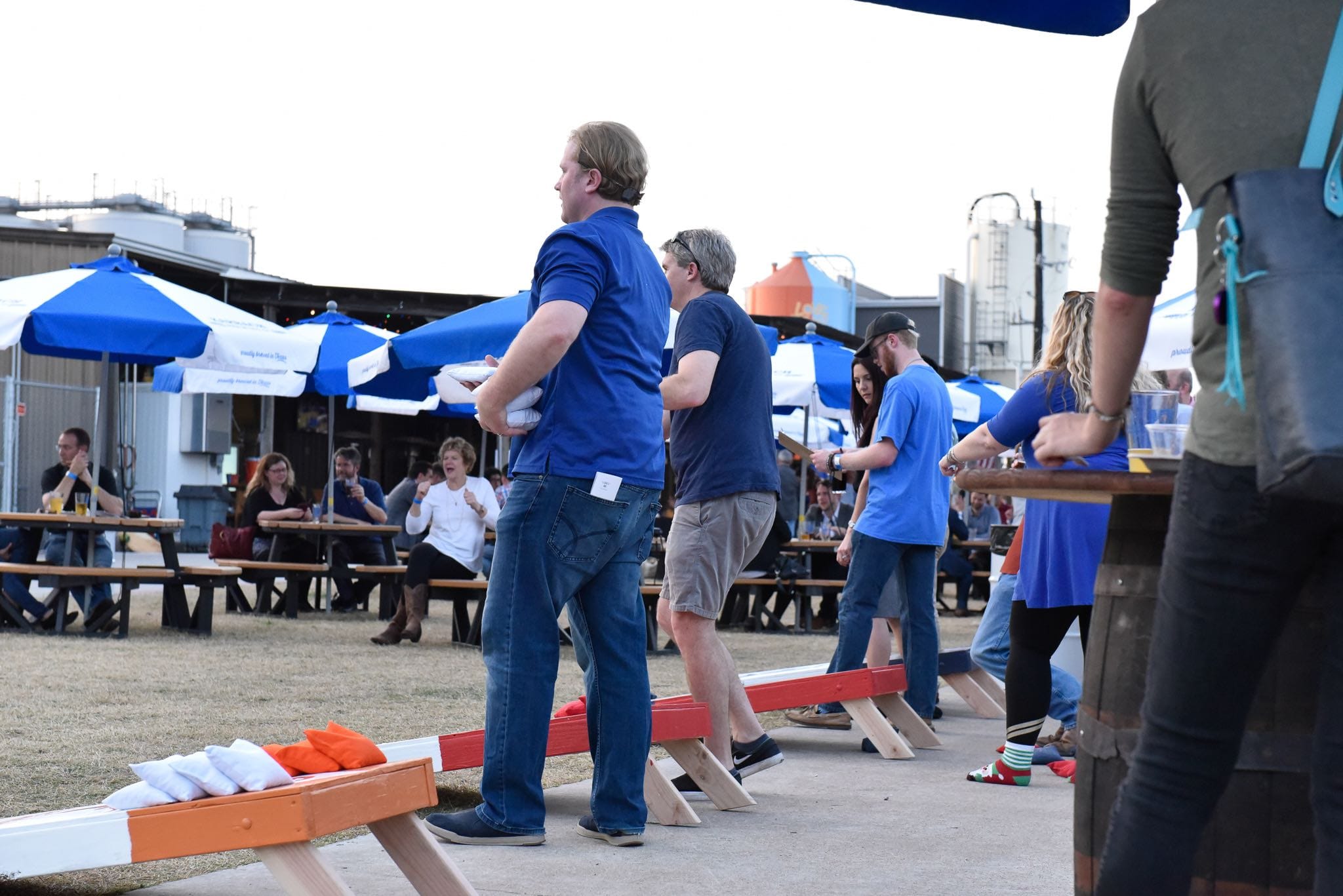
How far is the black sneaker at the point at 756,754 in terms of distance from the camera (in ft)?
17.4

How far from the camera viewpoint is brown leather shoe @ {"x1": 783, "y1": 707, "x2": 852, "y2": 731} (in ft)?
23.9

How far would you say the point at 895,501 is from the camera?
21.2 feet

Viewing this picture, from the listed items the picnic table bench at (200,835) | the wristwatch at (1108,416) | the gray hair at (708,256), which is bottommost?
the picnic table bench at (200,835)

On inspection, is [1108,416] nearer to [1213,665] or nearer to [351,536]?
[1213,665]

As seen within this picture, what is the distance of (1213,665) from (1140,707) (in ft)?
1.31

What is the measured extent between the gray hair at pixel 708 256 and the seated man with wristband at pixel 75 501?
24.7 feet

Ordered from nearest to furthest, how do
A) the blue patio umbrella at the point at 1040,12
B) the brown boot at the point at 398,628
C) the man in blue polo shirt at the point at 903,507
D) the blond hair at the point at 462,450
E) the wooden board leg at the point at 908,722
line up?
1. the blue patio umbrella at the point at 1040,12
2. the man in blue polo shirt at the point at 903,507
3. the wooden board leg at the point at 908,722
4. the brown boot at the point at 398,628
5. the blond hair at the point at 462,450

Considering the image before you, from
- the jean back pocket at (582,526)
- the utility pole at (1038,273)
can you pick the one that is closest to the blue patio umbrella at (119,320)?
the jean back pocket at (582,526)

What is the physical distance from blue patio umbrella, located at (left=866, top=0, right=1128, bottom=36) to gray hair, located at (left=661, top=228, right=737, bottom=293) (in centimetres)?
184

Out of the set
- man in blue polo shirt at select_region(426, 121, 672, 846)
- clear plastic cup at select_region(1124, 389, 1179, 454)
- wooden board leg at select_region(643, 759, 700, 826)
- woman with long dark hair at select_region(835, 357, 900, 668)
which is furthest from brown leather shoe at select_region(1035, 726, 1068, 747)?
clear plastic cup at select_region(1124, 389, 1179, 454)

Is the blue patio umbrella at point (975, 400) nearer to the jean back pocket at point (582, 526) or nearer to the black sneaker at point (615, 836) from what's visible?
the black sneaker at point (615, 836)

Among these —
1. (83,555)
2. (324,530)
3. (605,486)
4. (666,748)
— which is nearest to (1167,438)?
(605,486)

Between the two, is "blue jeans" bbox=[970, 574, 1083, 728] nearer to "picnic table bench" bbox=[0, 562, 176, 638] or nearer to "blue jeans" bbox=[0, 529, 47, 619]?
"picnic table bench" bbox=[0, 562, 176, 638]

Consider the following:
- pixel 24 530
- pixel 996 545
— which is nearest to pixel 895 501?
pixel 996 545
